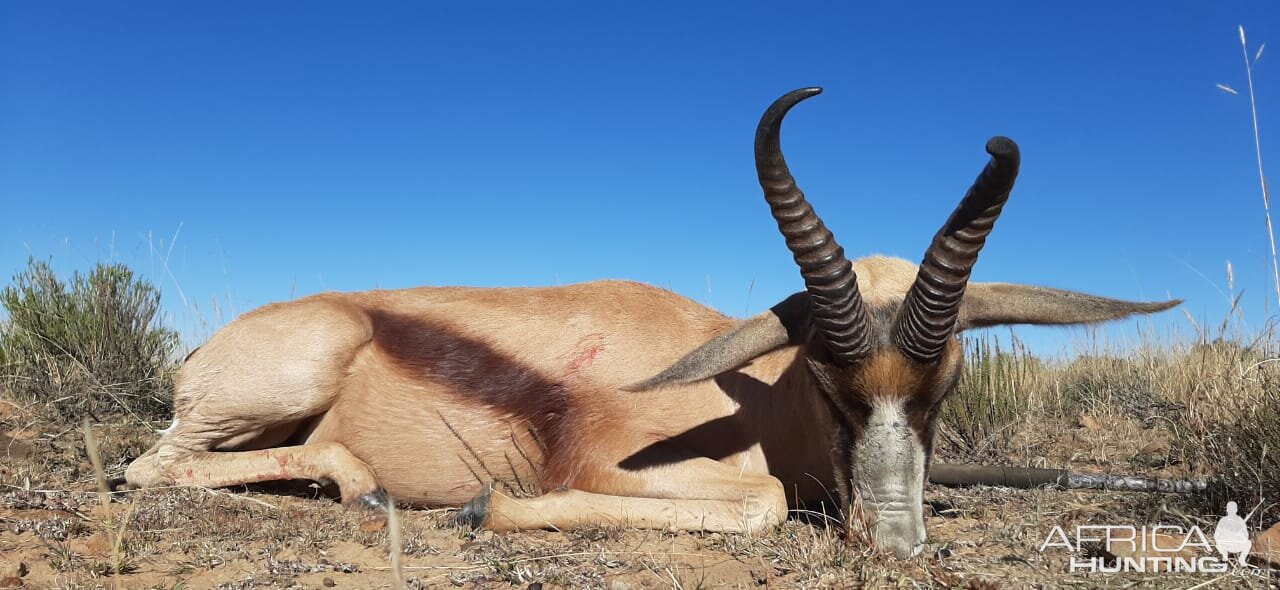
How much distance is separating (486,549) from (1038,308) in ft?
10.6

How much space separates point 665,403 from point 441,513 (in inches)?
61.4

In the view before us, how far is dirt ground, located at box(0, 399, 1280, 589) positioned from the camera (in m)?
3.67

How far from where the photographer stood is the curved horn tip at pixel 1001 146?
154 inches

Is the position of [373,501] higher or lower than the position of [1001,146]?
lower

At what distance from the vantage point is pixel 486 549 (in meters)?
4.29

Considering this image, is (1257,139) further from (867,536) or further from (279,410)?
(279,410)

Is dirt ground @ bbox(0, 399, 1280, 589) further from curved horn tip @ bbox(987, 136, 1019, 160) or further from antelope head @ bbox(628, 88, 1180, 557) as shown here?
curved horn tip @ bbox(987, 136, 1019, 160)

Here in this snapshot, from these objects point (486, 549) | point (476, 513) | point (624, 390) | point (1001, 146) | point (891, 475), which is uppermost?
point (1001, 146)

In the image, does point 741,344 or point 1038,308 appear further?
point 1038,308

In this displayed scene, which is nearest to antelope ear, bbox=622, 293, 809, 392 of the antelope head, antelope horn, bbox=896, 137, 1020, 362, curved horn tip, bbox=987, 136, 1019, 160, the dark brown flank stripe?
the antelope head

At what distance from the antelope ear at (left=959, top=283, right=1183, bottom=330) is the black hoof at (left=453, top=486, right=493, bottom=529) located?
2.81 meters

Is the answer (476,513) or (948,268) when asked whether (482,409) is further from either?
(948,268)

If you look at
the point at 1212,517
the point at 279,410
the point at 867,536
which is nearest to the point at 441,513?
the point at 279,410

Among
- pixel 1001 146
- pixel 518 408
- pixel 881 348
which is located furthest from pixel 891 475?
pixel 518 408
